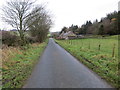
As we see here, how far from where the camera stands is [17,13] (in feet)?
46.8

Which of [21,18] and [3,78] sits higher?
[21,18]

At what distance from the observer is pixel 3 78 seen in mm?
4684

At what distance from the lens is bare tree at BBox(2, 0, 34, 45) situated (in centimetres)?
1380

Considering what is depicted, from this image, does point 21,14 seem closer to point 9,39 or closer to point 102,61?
point 9,39

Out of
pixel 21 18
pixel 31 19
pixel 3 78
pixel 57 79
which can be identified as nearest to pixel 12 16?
pixel 21 18

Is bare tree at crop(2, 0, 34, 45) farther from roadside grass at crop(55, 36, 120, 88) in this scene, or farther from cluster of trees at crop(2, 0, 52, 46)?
roadside grass at crop(55, 36, 120, 88)

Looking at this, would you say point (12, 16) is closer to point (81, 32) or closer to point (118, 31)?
point (118, 31)

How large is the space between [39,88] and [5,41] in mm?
11900

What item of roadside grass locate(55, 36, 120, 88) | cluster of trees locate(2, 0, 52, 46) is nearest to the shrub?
cluster of trees locate(2, 0, 52, 46)

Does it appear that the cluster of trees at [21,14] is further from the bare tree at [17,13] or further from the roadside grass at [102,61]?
the roadside grass at [102,61]

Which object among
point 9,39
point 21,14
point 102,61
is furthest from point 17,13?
point 102,61

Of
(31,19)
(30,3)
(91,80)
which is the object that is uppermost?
(30,3)

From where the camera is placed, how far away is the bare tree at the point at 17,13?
45.3ft

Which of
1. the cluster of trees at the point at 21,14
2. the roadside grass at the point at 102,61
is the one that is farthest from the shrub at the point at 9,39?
the roadside grass at the point at 102,61
